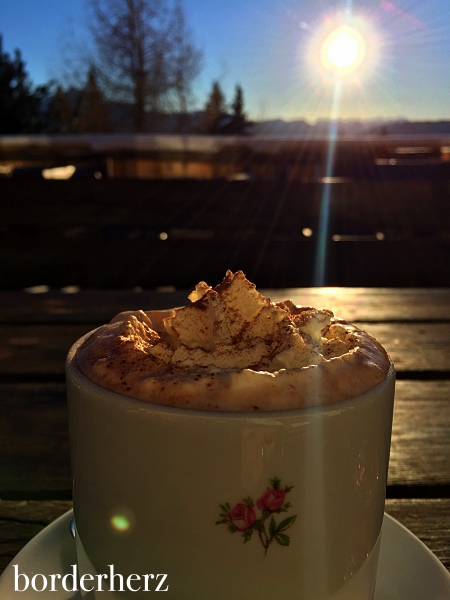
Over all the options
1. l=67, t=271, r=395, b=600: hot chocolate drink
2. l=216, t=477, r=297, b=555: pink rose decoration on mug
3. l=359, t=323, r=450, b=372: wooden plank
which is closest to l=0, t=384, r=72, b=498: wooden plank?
l=67, t=271, r=395, b=600: hot chocolate drink

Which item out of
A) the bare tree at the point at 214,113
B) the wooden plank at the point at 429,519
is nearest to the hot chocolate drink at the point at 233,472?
the wooden plank at the point at 429,519

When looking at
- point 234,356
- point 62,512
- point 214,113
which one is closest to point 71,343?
point 62,512

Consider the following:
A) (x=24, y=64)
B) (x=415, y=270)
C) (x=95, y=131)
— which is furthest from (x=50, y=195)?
(x=95, y=131)

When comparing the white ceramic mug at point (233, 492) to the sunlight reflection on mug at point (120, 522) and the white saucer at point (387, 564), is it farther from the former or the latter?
the white saucer at point (387, 564)

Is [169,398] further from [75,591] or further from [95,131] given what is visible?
[95,131]

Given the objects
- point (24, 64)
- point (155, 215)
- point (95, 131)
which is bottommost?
point (155, 215)

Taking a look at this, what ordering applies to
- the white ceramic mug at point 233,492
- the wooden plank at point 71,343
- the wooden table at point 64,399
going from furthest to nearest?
the wooden plank at point 71,343, the wooden table at point 64,399, the white ceramic mug at point 233,492

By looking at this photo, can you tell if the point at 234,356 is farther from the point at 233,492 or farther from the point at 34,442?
the point at 34,442
